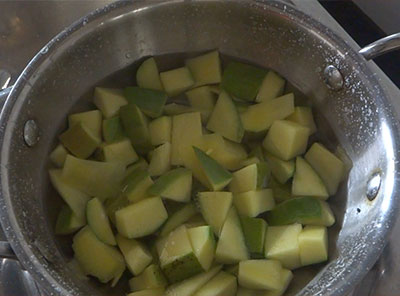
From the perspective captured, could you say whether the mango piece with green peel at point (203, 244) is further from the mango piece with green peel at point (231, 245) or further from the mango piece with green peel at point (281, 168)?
the mango piece with green peel at point (281, 168)

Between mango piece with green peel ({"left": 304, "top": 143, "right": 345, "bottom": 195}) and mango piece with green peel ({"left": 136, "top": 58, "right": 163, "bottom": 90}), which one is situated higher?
mango piece with green peel ({"left": 136, "top": 58, "right": 163, "bottom": 90})

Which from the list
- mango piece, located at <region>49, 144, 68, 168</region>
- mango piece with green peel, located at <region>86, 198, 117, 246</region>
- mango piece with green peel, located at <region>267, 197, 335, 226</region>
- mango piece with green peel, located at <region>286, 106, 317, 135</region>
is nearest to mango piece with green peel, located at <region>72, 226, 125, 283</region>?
mango piece with green peel, located at <region>86, 198, 117, 246</region>

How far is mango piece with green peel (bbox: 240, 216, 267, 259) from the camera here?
0.73m

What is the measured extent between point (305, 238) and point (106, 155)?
30 centimetres

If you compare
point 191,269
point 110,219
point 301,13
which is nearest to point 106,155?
point 110,219

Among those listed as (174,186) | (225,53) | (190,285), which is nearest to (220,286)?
(190,285)

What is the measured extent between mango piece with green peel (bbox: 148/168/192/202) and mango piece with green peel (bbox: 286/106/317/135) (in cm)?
18

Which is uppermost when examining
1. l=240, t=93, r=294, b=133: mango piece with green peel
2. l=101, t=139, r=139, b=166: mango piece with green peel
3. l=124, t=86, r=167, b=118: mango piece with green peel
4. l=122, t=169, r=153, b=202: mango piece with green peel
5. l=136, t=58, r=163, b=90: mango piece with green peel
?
l=136, t=58, r=163, b=90: mango piece with green peel

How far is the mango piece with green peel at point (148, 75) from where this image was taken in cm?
86

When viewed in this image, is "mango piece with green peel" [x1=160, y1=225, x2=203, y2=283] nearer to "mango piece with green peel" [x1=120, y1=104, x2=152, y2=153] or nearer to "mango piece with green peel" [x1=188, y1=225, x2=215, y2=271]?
"mango piece with green peel" [x1=188, y1=225, x2=215, y2=271]

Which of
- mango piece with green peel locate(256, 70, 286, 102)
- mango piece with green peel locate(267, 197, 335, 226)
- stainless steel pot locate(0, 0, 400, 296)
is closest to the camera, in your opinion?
stainless steel pot locate(0, 0, 400, 296)

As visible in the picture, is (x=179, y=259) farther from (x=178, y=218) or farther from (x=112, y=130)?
(x=112, y=130)

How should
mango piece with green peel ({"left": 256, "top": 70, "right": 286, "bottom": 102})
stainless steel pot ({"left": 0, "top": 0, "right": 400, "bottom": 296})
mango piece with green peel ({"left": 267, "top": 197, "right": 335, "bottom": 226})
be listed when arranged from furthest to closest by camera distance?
mango piece with green peel ({"left": 256, "top": 70, "right": 286, "bottom": 102}) → mango piece with green peel ({"left": 267, "top": 197, "right": 335, "bottom": 226}) → stainless steel pot ({"left": 0, "top": 0, "right": 400, "bottom": 296})

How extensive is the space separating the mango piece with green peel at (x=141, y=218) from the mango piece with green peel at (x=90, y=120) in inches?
5.4
